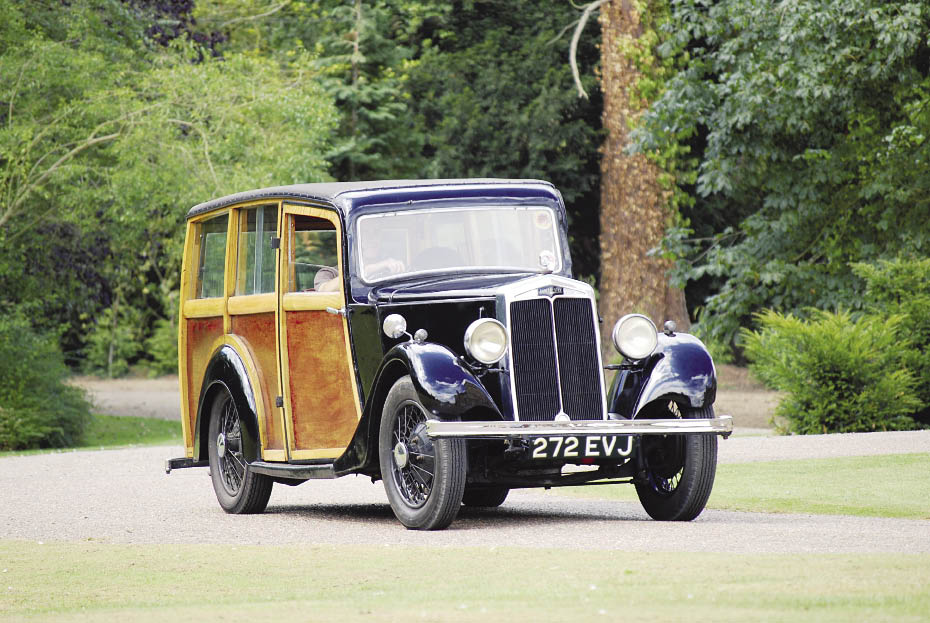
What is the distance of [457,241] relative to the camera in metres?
11.0

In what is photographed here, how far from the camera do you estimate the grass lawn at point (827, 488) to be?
11.1m

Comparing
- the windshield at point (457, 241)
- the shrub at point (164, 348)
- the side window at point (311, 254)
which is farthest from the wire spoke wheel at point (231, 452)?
the shrub at point (164, 348)

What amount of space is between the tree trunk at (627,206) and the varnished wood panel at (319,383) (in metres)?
16.4

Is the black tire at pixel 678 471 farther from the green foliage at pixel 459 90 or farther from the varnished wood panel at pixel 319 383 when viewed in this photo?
the green foliage at pixel 459 90

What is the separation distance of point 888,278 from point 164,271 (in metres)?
28.9

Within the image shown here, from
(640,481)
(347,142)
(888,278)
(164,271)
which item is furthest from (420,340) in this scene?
(164,271)

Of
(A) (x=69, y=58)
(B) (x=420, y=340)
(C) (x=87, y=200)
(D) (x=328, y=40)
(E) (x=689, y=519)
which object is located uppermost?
(D) (x=328, y=40)

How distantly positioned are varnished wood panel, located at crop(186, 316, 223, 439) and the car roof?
1.32 metres

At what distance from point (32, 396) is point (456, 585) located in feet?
55.4

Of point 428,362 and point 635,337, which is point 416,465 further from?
point 635,337

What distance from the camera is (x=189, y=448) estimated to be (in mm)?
12617

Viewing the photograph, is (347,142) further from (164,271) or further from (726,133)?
(164,271)

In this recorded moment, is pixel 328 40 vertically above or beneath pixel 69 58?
above

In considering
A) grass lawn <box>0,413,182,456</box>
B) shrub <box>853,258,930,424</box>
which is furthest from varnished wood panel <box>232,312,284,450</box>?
A: grass lawn <box>0,413,182,456</box>
